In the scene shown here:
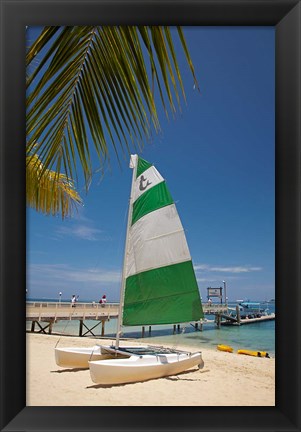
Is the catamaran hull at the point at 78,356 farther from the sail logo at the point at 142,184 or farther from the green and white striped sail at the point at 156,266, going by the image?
the sail logo at the point at 142,184

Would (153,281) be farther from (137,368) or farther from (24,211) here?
(24,211)

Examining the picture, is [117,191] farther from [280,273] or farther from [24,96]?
[280,273]

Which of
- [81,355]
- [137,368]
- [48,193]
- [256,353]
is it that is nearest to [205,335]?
[256,353]

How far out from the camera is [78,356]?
10.8 feet

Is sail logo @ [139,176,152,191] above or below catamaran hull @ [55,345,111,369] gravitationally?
above

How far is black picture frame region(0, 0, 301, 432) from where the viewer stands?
1899mm

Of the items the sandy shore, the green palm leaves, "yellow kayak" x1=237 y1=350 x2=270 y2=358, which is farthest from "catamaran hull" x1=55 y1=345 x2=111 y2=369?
the green palm leaves

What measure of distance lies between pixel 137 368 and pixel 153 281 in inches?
30.0

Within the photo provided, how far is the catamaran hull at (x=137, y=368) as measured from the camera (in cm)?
284

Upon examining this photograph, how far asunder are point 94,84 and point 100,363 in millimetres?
2190

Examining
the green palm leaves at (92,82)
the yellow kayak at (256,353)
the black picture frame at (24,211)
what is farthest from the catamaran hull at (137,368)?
the green palm leaves at (92,82)

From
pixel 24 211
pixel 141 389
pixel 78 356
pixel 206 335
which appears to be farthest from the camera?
pixel 206 335

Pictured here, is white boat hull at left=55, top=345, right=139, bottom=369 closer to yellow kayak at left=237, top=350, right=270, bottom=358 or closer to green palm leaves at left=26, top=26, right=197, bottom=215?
yellow kayak at left=237, top=350, right=270, bottom=358

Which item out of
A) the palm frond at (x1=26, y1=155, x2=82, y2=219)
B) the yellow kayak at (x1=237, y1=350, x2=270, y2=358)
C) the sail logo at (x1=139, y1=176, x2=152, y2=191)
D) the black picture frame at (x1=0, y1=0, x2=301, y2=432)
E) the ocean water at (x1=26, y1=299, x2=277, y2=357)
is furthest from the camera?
the ocean water at (x1=26, y1=299, x2=277, y2=357)
